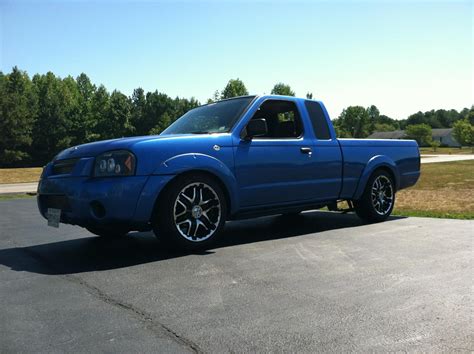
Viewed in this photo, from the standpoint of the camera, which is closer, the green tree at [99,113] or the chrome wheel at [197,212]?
the chrome wheel at [197,212]

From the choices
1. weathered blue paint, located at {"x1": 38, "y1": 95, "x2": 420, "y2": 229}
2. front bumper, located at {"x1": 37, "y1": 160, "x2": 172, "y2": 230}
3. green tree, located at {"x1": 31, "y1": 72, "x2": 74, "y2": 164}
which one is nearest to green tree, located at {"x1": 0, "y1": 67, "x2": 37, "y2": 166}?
green tree, located at {"x1": 31, "y1": 72, "x2": 74, "y2": 164}

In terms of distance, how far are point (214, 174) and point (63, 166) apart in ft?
5.49

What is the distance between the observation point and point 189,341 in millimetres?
2504

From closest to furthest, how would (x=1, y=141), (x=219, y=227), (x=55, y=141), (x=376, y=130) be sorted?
1. (x=219, y=227)
2. (x=1, y=141)
3. (x=55, y=141)
4. (x=376, y=130)

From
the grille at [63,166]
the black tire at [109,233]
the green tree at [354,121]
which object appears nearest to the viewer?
the grille at [63,166]

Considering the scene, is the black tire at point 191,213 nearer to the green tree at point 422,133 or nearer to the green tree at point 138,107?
the green tree at point 138,107

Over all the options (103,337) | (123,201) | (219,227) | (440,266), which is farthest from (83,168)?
(440,266)

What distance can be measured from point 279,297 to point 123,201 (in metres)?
1.94

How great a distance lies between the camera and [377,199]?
7.12 metres

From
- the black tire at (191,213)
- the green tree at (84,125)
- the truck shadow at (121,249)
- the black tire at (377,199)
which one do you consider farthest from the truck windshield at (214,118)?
the green tree at (84,125)

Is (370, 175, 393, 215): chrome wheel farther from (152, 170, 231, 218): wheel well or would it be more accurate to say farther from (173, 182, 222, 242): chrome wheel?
(173, 182, 222, 242): chrome wheel

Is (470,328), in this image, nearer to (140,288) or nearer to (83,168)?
(140,288)

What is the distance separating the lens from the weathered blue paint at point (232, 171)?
4.50m

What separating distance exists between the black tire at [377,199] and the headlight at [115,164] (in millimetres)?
3860
